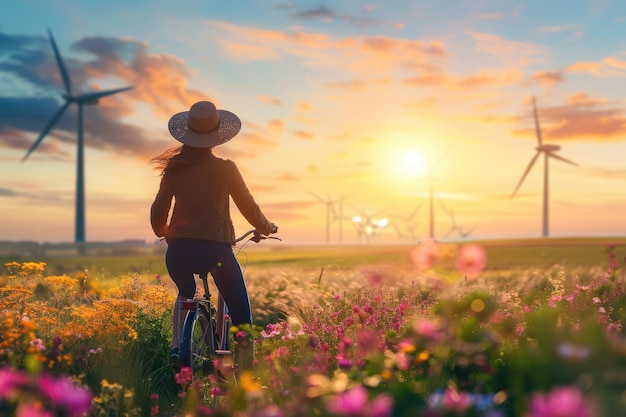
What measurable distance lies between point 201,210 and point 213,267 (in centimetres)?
55

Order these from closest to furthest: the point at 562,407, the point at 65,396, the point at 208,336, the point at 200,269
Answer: the point at 562,407 < the point at 65,396 < the point at 200,269 < the point at 208,336

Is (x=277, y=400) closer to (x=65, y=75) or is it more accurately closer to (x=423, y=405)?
(x=423, y=405)

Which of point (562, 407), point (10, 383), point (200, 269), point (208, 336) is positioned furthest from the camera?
point (208, 336)

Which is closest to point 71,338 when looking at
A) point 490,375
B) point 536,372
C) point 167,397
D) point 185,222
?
point 167,397

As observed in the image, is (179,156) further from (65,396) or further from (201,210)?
(65,396)

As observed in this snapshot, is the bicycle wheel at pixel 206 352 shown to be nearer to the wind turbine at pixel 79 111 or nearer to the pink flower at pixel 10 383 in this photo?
the pink flower at pixel 10 383

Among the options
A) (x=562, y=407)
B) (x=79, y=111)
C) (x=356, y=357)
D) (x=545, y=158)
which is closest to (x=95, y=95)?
(x=79, y=111)

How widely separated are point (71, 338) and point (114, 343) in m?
0.46

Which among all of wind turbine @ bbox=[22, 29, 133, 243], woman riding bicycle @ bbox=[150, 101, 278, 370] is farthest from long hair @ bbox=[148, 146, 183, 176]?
wind turbine @ bbox=[22, 29, 133, 243]

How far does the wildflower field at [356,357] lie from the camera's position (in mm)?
3545

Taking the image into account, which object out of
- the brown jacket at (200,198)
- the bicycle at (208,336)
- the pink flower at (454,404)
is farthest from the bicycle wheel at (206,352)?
the pink flower at (454,404)

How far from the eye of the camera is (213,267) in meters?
6.68

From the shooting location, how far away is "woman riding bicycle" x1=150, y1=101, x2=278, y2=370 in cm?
664

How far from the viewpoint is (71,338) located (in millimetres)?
7691
